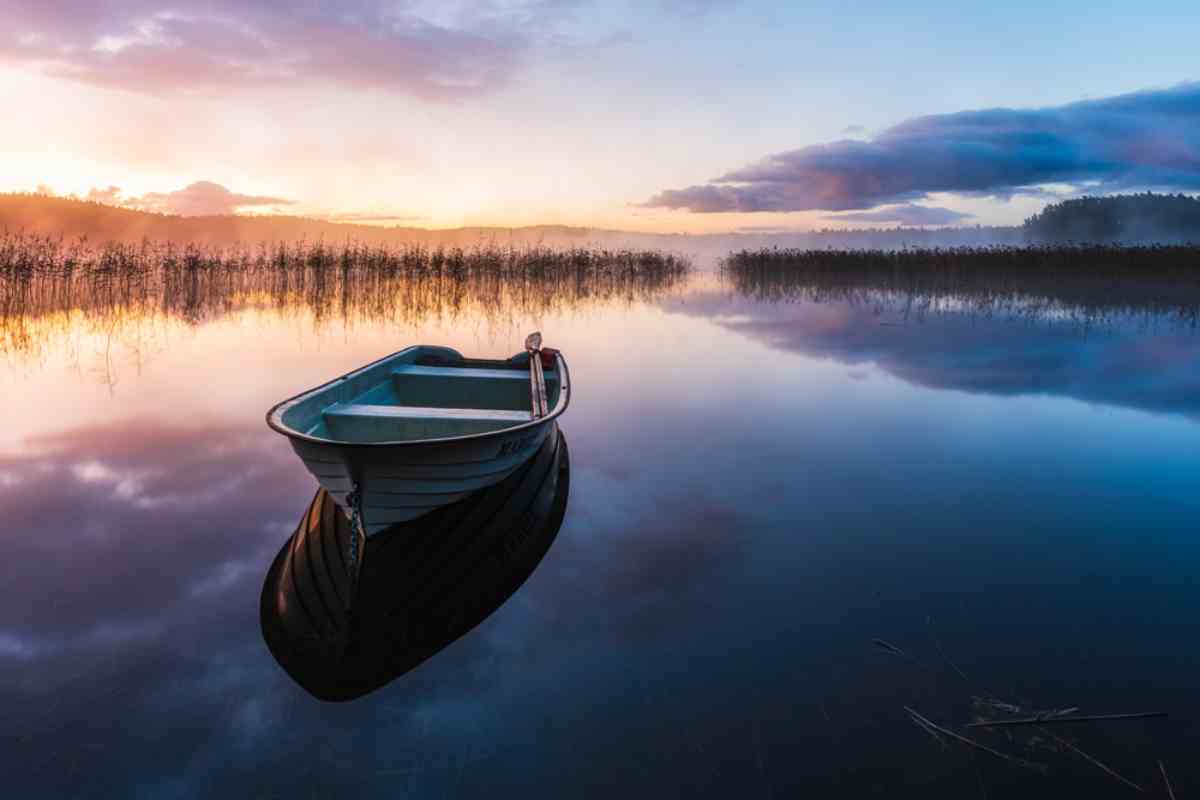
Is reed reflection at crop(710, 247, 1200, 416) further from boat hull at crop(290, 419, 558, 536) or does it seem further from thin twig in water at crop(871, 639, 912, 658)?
boat hull at crop(290, 419, 558, 536)

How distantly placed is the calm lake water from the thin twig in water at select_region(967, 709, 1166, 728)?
6 cm

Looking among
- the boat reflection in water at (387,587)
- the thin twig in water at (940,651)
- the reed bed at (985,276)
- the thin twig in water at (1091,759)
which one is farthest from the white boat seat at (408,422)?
the reed bed at (985,276)

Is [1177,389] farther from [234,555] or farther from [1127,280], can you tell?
[1127,280]

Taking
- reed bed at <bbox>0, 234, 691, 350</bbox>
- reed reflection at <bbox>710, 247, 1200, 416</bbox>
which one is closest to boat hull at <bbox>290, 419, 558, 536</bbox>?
reed reflection at <bbox>710, 247, 1200, 416</bbox>

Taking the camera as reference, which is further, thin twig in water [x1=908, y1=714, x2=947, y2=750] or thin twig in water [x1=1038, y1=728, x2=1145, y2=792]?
thin twig in water [x1=908, y1=714, x2=947, y2=750]

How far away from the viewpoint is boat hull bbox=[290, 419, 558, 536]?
3867 millimetres

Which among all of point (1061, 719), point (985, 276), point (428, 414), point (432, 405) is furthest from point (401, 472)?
point (985, 276)

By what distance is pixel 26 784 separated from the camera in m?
2.98

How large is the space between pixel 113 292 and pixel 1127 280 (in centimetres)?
3759

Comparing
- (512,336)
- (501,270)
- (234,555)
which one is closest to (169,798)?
(234,555)

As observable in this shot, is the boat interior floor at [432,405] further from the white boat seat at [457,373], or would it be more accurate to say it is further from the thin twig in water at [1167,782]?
the thin twig in water at [1167,782]

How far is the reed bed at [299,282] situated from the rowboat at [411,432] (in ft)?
32.8

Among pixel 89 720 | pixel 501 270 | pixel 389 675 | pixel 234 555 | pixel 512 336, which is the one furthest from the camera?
pixel 501 270

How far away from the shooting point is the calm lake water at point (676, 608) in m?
3.16
